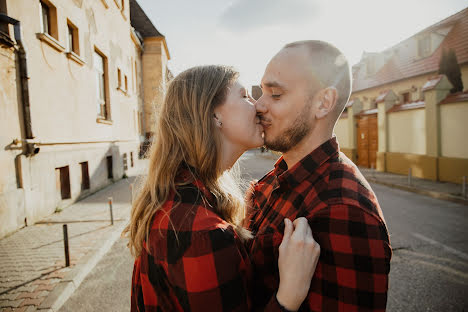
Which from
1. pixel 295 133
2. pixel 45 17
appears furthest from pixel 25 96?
pixel 295 133

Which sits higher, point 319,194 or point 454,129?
point 454,129

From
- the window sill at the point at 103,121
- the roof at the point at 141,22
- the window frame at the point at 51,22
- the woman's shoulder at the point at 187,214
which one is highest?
the roof at the point at 141,22

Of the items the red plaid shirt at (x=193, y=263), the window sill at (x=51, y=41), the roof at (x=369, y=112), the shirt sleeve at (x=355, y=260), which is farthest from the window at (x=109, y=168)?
the roof at (x=369, y=112)

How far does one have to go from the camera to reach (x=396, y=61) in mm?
23328

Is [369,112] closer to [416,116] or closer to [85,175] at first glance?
[416,116]

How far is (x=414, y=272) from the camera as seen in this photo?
414cm

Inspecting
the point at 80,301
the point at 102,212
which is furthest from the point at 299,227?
the point at 102,212

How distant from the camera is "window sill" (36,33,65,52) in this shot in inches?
270

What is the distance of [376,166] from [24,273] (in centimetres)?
1629

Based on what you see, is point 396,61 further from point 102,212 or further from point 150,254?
point 150,254

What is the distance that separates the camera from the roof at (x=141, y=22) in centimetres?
2684

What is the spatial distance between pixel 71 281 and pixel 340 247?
4.13 meters

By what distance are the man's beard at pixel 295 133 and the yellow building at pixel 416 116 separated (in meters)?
11.7

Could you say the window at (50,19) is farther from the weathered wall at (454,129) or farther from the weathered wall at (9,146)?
the weathered wall at (454,129)
